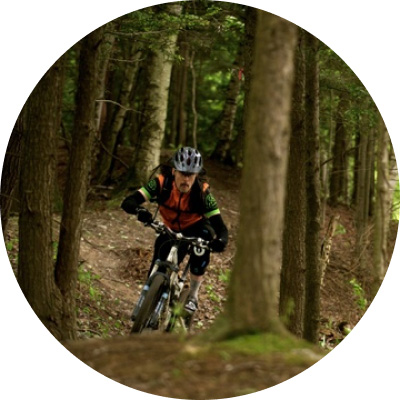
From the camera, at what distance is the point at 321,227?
7.41 metres

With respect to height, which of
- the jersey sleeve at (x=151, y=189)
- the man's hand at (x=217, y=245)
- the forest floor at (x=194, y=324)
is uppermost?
the jersey sleeve at (x=151, y=189)

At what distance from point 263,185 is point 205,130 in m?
4.71

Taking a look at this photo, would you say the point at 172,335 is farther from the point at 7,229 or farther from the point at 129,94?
the point at 129,94

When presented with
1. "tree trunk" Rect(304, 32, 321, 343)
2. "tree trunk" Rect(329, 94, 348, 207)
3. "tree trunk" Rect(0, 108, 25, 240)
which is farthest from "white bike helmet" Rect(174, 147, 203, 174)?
"tree trunk" Rect(329, 94, 348, 207)

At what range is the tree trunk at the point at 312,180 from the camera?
22.7 ft

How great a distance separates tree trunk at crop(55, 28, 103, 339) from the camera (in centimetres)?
A: 625

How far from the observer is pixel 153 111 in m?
9.10

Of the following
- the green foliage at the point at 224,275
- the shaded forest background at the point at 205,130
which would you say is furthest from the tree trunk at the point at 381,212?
the green foliage at the point at 224,275

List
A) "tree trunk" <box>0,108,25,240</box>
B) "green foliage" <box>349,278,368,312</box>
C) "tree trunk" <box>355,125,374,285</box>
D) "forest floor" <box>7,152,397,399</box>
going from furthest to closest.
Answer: "tree trunk" <box>355,125,374,285</box>, "tree trunk" <box>0,108,25,240</box>, "green foliage" <box>349,278,368,312</box>, "forest floor" <box>7,152,397,399</box>

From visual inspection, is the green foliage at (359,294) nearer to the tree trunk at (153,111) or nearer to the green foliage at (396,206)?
the green foliage at (396,206)

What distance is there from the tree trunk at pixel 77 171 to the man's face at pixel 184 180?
0.90 metres

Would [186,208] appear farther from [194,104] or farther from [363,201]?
[194,104]

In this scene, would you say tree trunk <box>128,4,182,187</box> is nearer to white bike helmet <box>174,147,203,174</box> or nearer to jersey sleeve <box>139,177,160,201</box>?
jersey sleeve <box>139,177,160,201</box>

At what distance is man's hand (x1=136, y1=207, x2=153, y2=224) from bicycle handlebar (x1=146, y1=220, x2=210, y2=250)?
1.6 inches
